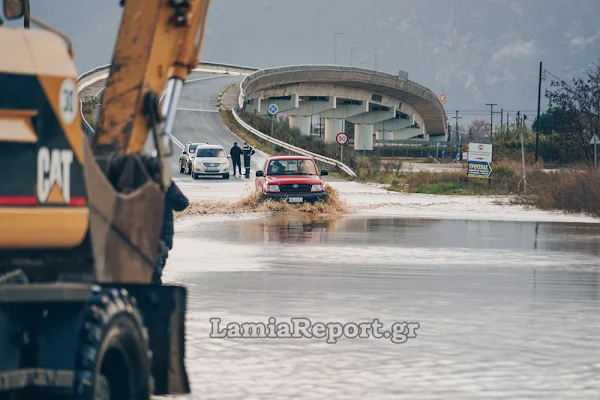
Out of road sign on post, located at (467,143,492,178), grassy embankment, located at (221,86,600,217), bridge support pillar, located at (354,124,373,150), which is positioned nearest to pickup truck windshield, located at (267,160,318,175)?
grassy embankment, located at (221,86,600,217)

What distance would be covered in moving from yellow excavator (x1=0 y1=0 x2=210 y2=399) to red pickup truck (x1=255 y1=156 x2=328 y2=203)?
89.0 ft

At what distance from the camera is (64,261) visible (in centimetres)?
641

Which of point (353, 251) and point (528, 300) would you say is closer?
point (528, 300)

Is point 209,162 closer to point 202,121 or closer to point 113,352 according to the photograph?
point 202,121

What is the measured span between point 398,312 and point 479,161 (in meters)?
36.3

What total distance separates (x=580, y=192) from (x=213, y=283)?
76.2 ft

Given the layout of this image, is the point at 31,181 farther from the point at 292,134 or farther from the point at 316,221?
the point at 292,134

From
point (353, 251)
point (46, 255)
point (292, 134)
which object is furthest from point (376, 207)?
point (292, 134)

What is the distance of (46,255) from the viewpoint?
6.31 meters

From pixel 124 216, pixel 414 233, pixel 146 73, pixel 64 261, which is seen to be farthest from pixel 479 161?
pixel 64 261

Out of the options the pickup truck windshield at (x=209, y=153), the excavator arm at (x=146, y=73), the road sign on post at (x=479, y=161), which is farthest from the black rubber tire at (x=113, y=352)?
the pickup truck windshield at (x=209, y=153)

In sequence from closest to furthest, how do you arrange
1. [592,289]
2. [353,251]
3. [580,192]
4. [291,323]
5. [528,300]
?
[291,323]
[528,300]
[592,289]
[353,251]
[580,192]
